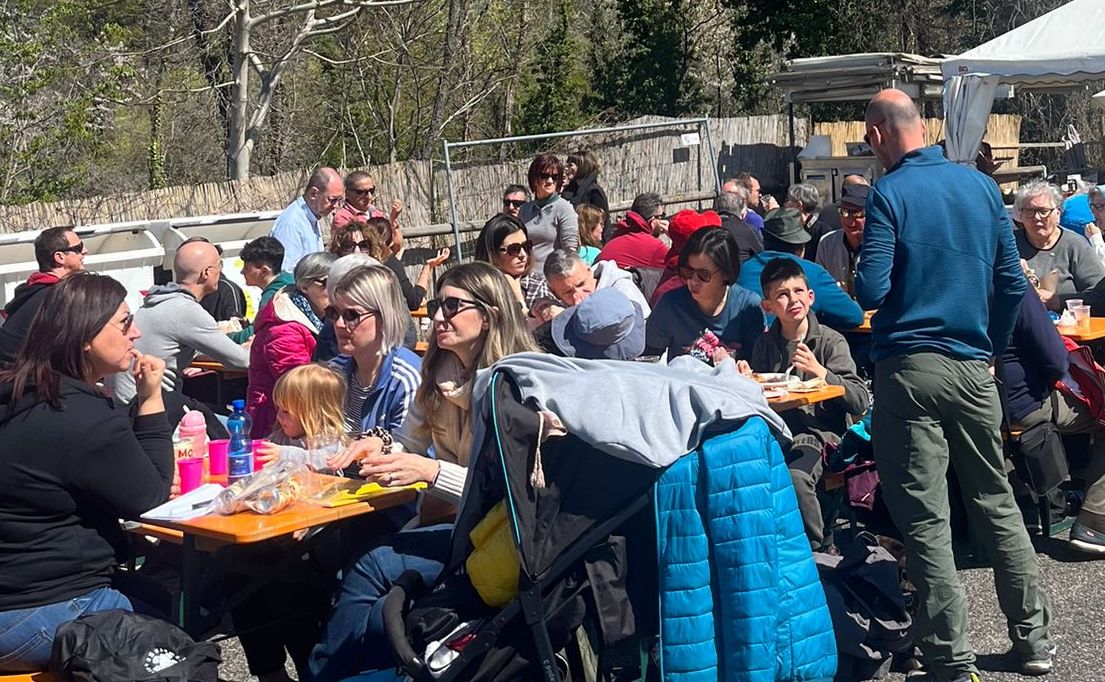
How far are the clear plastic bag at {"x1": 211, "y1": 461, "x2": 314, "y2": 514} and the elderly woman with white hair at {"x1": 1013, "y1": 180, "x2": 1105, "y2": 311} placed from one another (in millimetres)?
4639

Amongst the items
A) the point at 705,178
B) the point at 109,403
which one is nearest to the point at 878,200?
the point at 109,403

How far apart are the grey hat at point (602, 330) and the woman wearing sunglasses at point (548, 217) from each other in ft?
12.0

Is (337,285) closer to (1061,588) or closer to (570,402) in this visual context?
(570,402)

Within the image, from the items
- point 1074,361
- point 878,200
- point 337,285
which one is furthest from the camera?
point 1074,361

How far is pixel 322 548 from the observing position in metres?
4.56

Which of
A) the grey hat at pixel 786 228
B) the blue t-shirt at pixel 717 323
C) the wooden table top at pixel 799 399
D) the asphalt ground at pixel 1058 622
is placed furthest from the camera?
the grey hat at pixel 786 228

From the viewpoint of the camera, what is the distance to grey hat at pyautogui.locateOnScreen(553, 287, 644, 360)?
561 centimetres

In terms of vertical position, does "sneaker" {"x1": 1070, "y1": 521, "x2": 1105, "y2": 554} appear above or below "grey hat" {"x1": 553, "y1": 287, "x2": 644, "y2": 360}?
below

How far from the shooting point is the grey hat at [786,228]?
768 cm

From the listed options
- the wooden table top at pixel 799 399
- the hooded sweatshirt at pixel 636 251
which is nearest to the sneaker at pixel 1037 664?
the wooden table top at pixel 799 399

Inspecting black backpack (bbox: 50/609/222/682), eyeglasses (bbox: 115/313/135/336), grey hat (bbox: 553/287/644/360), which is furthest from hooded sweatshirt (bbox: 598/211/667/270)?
black backpack (bbox: 50/609/222/682)

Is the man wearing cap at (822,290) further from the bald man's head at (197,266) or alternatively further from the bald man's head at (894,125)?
the bald man's head at (197,266)

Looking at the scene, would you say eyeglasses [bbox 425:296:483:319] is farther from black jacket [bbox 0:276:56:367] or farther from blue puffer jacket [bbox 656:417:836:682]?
black jacket [bbox 0:276:56:367]

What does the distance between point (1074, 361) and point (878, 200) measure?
7.03ft
